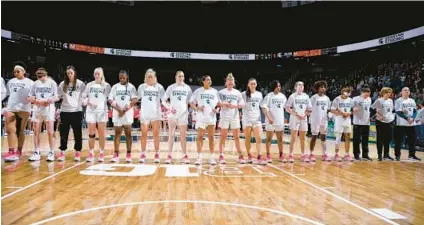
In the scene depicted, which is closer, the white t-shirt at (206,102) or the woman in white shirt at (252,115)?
the white t-shirt at (206,102)

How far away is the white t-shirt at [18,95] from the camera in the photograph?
688 cm

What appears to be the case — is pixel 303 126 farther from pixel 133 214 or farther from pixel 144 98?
pixel 133 214

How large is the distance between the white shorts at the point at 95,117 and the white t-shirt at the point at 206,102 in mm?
1756

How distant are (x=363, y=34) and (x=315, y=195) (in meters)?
22.3

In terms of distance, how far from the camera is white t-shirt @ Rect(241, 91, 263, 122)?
7.21 metres

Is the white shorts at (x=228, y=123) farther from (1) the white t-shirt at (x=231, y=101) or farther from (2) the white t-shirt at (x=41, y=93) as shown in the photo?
(2) the white t-shirt at (x=41, y=93)

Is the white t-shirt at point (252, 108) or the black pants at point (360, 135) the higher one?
the white t-shirt at point (252, 108)

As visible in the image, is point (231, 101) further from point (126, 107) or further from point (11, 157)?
point (11, 157)

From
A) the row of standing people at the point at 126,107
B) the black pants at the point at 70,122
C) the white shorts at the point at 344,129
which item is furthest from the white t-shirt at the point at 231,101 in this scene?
the black pants at the point at 70,122

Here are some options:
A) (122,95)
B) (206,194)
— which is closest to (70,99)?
(122,95)

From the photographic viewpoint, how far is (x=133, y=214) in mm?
3322

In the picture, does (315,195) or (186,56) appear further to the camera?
(186,56)

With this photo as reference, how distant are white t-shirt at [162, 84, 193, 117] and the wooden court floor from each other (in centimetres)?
114

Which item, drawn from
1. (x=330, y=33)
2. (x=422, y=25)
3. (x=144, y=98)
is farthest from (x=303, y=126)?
(x=330, y=33)
